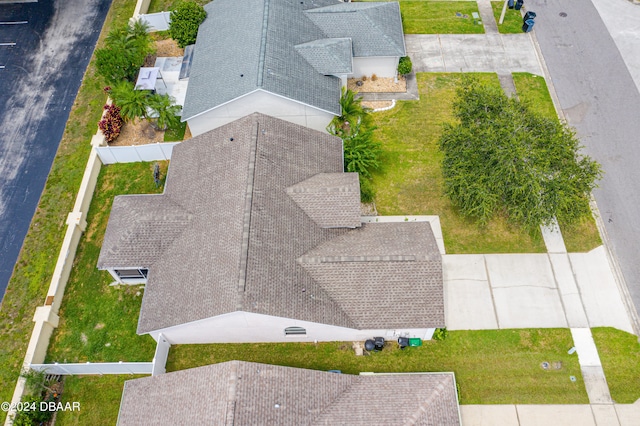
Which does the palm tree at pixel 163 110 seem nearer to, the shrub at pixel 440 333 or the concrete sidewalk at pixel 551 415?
the shrub at pixel 440 333

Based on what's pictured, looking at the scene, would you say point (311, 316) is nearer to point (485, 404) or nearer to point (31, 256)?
point (485, 404)

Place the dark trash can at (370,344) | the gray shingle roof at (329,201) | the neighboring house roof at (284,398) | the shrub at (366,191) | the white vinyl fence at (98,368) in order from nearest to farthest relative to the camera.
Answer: the neighboring house roof at (284,398), the white vinyl fence at (98,368), the dark trash can at (370,344), the gray shingle roof at (329,201), the shrub at (366,191)

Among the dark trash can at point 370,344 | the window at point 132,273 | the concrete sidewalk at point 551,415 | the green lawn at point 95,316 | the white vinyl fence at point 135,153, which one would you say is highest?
the white vinyl fence at point 135,153

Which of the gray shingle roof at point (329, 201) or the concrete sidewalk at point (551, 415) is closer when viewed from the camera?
the concrete sidewalk at point (551, 415)

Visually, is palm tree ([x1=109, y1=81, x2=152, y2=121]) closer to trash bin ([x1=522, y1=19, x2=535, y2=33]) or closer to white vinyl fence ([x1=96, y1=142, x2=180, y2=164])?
white vinyl fence ([x1=96, y1=142, x2=180, y2=164])

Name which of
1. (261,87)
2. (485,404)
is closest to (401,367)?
(485,404)

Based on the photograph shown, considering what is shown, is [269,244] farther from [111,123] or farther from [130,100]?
[111,123]

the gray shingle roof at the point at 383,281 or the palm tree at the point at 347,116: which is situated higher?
the palm tree at the point at 347,116

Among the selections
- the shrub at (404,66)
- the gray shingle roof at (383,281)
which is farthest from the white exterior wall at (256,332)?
the shrub at (404,66)
